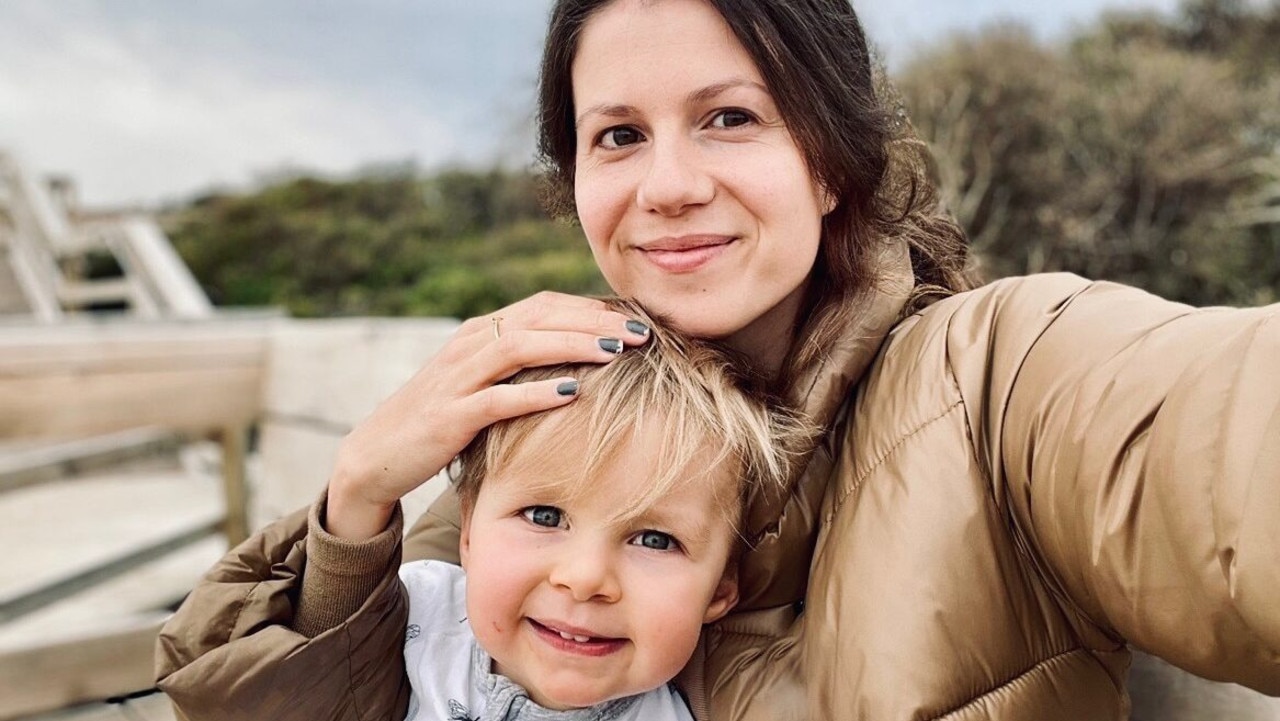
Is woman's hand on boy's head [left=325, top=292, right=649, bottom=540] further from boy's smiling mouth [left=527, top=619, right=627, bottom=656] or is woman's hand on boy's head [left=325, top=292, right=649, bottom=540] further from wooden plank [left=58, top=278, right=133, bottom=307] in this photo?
wooden plank [left=58, top=278, right=133, bottom=307]

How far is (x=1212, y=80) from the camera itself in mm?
7402

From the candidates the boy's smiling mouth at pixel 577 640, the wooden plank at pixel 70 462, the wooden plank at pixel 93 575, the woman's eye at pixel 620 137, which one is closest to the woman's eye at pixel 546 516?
the boy's smiling mouth at pixel 577 640

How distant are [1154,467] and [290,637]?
3.10ft

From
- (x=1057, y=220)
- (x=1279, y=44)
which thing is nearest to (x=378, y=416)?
(x=1057, y=220)

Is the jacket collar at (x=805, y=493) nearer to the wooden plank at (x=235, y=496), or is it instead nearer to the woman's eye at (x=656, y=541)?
the woman's eye at (x=656, y=541)

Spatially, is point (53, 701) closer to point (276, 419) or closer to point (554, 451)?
point (276, 419)

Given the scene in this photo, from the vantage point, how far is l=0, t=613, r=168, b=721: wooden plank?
2047 mm

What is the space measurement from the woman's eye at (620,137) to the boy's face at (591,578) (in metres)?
0.39

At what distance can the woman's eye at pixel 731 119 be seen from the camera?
1185mm

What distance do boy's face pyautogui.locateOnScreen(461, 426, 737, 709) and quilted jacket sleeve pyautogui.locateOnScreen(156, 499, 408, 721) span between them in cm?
15

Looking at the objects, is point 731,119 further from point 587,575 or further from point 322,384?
point 322,384

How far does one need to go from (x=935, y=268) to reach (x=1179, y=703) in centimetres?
65

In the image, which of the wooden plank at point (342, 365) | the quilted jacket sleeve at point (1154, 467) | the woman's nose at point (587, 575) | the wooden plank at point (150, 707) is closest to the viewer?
the quilted jacket sleeve at point (1154, 467)

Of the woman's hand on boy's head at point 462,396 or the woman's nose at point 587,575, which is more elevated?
the woman's hand on boy's head at point 462,396
